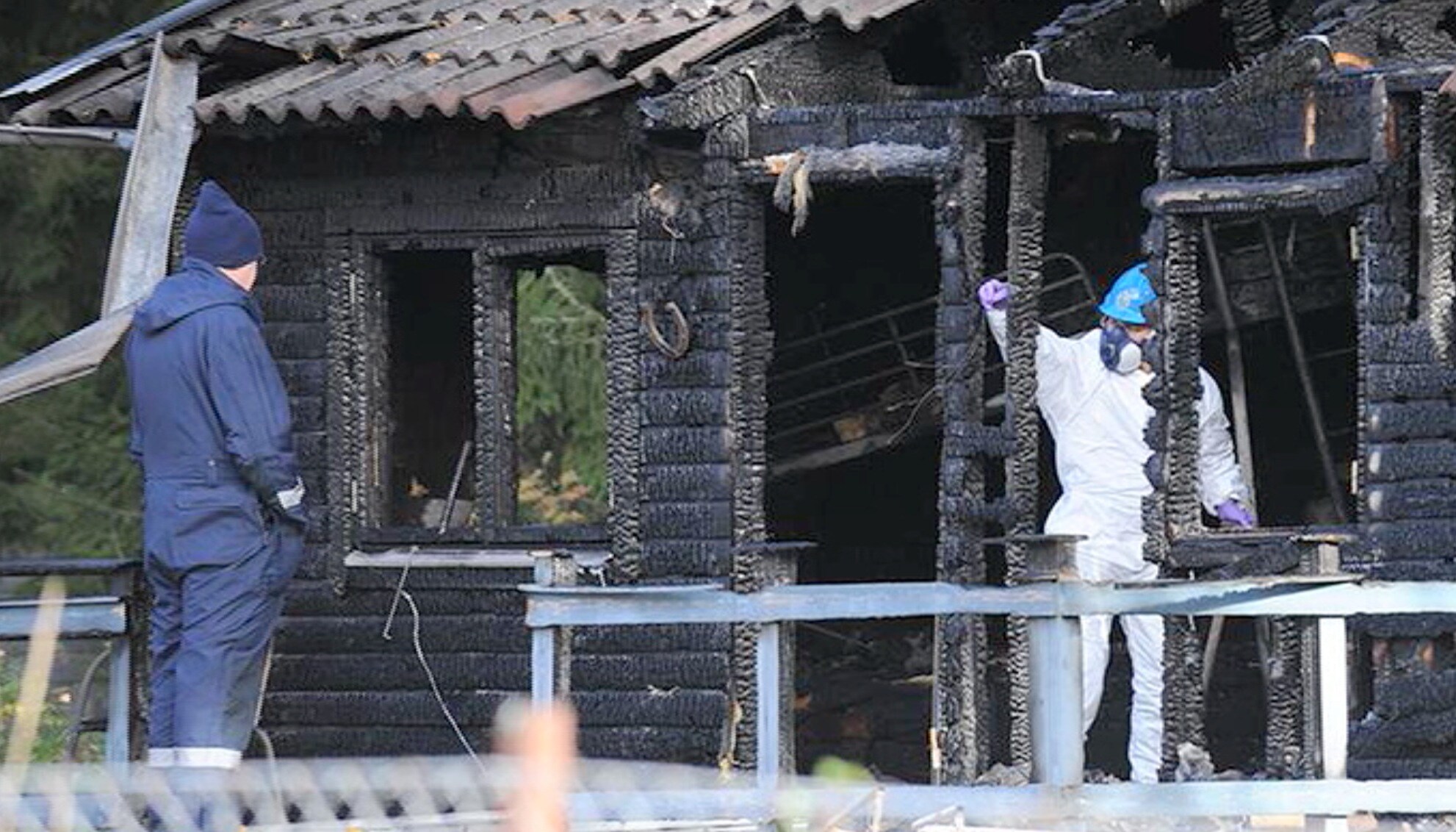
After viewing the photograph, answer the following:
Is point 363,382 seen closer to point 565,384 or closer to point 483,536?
point 483,536

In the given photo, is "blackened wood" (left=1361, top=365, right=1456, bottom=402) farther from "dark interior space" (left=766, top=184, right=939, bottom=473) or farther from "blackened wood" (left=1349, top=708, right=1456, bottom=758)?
"dark interior space" (left=766, top=184, right=939, bottom=473)

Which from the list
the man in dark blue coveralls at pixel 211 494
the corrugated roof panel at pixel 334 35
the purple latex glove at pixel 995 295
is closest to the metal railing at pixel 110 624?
the man in dark blue coveralls at pixel 211 494

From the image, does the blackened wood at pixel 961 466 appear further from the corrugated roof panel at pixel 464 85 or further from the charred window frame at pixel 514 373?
the corrugated roof panel at pixel 464 85

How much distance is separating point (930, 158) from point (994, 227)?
71.9 inches

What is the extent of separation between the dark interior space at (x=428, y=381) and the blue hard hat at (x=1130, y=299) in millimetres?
3180

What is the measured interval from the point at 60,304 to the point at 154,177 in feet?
28.9

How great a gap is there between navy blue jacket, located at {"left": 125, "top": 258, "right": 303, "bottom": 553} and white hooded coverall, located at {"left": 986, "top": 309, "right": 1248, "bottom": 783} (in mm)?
3200

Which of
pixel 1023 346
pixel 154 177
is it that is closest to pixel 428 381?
pixel 154 177

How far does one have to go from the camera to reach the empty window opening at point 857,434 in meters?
15.4

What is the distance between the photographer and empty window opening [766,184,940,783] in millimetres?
15422

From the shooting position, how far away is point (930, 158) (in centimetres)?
1293

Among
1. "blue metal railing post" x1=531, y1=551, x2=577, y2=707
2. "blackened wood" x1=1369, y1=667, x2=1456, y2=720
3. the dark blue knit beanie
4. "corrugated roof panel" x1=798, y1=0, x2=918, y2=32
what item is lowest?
"blackened wood" x1=1369, y1=667, x2=1456, y2=720

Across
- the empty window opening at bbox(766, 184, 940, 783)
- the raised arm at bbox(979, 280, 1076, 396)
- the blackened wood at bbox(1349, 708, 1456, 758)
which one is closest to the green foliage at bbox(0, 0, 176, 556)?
the empty window opening at bbox(766, 184, 940, 783)

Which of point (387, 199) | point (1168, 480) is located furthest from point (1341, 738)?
point (387, 199)
